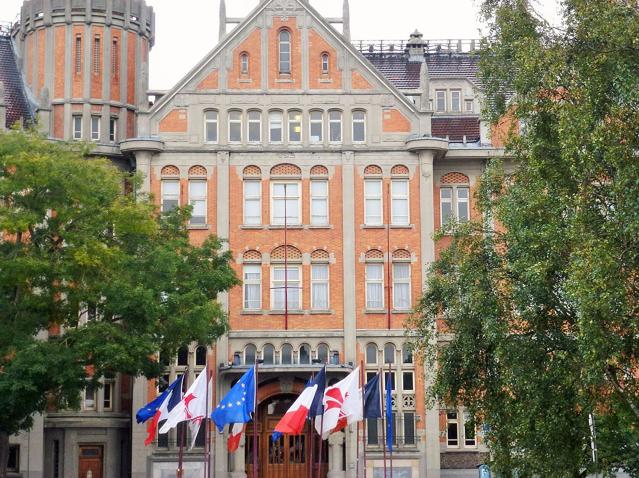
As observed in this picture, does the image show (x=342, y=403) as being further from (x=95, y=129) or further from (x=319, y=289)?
(x=95, y=129)

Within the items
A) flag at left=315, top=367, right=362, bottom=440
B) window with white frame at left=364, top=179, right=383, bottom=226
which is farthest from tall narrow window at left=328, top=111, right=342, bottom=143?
flag at left=315, top=367, right=362, bottom=440

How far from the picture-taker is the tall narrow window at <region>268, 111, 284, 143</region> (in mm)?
64062

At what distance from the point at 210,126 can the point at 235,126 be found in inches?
45.9

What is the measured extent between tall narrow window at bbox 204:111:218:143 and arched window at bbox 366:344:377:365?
11998mm

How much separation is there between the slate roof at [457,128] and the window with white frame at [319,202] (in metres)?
7.18

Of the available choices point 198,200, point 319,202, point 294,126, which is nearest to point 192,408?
point 198,200

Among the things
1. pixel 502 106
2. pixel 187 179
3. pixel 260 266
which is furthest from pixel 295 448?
pixel 502 106

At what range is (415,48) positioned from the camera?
2958 inches

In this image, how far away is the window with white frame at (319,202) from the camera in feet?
208

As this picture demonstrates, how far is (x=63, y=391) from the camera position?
4919cm

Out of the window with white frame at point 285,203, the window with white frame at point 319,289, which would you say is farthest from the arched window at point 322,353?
the window with white frame at point 285,203

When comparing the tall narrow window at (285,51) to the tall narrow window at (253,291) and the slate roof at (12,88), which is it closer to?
the tall narrow window at (253,291)

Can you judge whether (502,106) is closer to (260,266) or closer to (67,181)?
(67,181)

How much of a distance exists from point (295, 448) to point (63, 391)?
1592 cm
